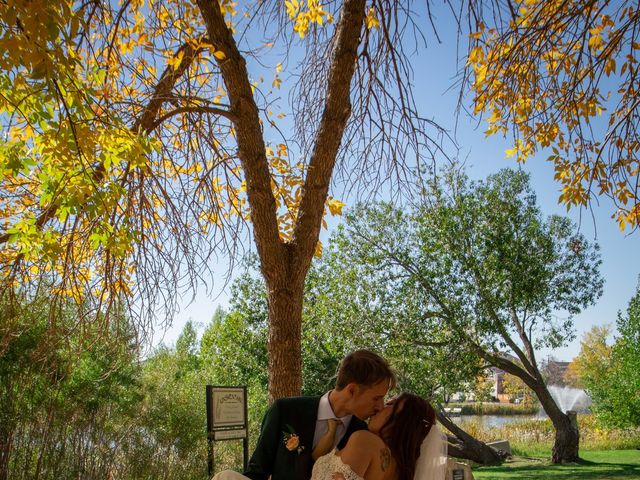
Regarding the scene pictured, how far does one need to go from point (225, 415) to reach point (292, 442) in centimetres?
284

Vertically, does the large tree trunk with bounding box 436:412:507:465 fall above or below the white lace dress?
below

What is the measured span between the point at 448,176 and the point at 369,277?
125 inches

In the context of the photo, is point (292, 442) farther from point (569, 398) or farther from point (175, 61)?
point (569, 398)

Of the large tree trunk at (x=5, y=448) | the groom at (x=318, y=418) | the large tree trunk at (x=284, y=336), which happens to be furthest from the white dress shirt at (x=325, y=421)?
the large tree trunk at (x=5, y=448)

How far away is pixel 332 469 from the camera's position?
2678 mm

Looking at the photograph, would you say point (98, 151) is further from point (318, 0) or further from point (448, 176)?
point (448, 176)

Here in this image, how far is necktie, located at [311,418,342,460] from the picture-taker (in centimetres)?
297

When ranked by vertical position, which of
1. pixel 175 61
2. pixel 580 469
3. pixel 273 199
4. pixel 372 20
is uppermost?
pixel 372 20

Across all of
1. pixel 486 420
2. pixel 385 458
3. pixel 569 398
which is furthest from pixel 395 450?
pixel 569 398

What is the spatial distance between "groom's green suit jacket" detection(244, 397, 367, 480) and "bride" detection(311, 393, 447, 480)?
17cm

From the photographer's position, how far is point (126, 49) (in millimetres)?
5688

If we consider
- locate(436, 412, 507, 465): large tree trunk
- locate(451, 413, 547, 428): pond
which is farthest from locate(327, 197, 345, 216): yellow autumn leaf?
locate(451, 413, 547, 428): pond

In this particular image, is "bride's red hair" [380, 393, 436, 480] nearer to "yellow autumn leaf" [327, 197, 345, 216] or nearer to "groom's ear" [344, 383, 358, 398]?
"groom's ear" [344, 383, 358, 398]

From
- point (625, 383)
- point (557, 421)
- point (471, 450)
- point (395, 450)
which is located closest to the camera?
point (395, 450)
